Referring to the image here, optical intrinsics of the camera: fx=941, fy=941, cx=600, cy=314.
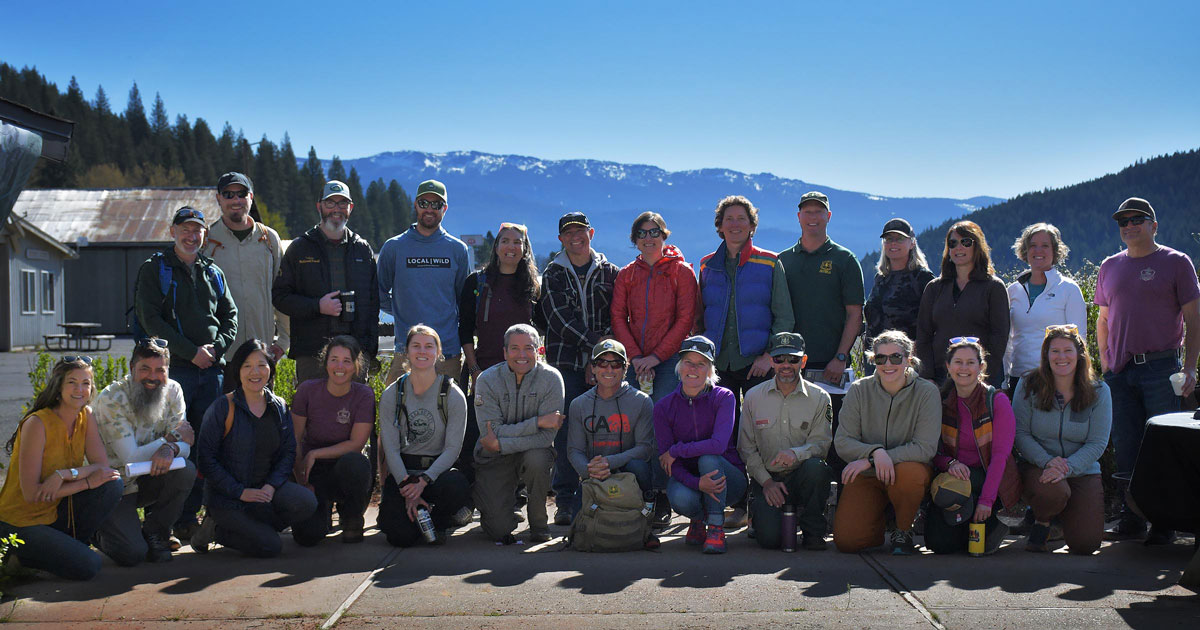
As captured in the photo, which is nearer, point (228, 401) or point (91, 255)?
point (228, 401)

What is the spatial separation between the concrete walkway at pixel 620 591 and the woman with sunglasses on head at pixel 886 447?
170 millimetres

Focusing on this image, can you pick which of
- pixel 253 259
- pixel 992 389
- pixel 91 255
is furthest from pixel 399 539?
pixel 91 255

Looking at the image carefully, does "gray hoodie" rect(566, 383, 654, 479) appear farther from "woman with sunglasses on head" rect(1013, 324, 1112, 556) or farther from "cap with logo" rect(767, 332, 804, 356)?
"woman with sunglasses on head" rect(1013, 324, 1112, 556)

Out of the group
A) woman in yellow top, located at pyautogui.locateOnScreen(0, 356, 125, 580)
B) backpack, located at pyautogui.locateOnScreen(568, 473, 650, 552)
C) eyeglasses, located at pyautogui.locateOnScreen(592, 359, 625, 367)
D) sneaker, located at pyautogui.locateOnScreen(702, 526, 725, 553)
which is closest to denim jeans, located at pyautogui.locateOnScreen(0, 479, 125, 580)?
woman in yellow top, located at pyautogui.locateOnScreen(0, 356, 125, 580)

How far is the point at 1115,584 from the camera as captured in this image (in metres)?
4.75

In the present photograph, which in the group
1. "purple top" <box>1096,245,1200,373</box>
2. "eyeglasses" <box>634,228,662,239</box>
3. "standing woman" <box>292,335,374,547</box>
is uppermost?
"eyeglasses" <box>634,228,662,239</box>

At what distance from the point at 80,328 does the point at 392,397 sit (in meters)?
24.7

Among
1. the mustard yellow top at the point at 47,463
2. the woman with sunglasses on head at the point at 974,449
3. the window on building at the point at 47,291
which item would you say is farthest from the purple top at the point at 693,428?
the window on building at the point at 47,291

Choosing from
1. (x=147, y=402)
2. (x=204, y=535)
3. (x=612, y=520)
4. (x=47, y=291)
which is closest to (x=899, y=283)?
(x=612, y=520)

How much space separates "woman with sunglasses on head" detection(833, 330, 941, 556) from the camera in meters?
5.53

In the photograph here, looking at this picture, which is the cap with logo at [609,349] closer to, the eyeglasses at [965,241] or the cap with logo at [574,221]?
the cap with logo at [574,221]

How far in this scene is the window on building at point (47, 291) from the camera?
29.1 meters

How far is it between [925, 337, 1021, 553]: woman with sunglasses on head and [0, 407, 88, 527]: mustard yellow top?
4.84 metres

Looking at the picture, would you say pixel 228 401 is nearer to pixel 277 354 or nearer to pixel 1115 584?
pixel 277 354
